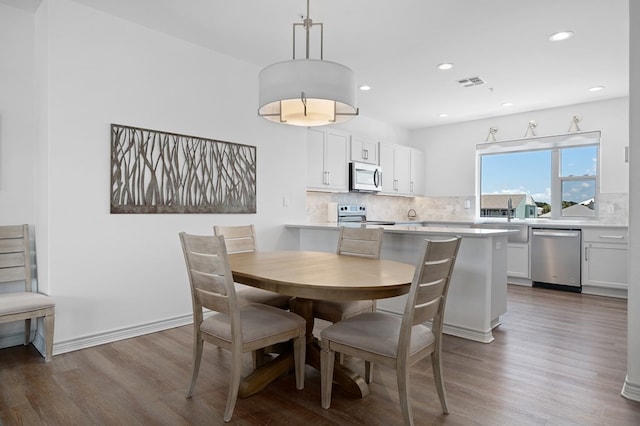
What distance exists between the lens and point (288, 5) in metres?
2.88

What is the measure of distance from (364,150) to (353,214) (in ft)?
3.18

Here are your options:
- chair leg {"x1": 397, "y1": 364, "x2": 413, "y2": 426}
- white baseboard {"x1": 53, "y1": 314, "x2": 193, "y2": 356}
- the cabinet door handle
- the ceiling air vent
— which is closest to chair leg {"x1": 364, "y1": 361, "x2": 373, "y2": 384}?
chair leg {"x1": 397, "y1": 364, "x2": 413, "y2": 426}

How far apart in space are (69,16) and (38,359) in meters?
2.49

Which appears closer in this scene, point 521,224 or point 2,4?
point 2,4

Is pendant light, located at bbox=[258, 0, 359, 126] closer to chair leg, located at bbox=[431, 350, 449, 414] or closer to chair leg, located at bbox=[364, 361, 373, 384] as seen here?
chair leg, located at bbox=[431, 350, 449, 414]

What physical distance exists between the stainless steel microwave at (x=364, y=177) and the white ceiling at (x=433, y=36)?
3.62ft

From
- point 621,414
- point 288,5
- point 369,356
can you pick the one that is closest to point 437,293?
point 369,356

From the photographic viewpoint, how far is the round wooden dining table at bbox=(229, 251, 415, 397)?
182cm

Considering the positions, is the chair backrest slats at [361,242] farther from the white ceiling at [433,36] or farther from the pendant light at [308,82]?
the white ceiling at [433,36]

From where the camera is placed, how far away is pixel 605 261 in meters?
4.79

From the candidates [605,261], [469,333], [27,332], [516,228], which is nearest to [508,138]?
[516,228]

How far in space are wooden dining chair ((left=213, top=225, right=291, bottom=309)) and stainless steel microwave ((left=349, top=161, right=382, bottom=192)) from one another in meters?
2.45

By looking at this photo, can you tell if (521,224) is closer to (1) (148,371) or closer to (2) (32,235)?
(1) (148,371)

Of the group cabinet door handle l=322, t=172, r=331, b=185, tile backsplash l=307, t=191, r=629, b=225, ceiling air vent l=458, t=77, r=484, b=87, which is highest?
ceiling air vent l=458, t=77, r=484, b=87
